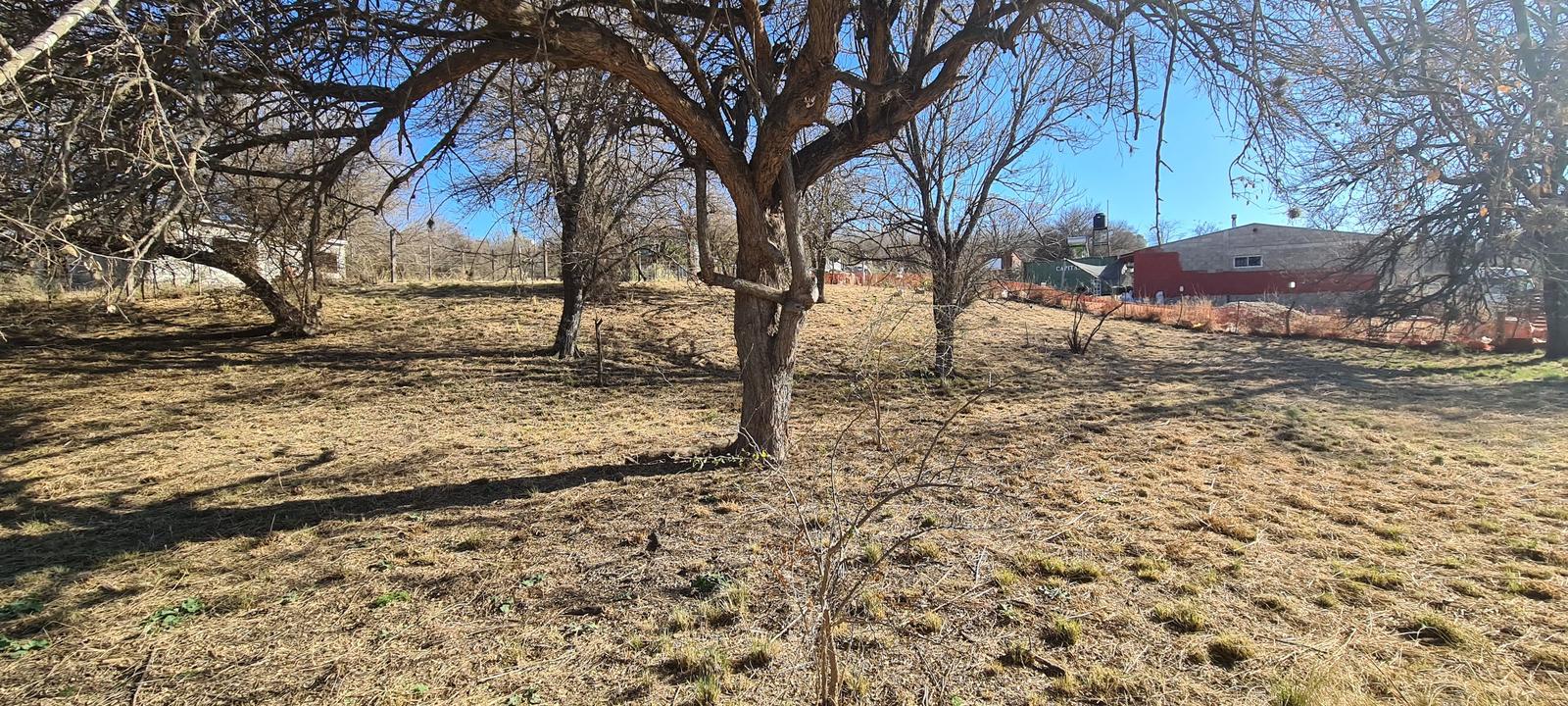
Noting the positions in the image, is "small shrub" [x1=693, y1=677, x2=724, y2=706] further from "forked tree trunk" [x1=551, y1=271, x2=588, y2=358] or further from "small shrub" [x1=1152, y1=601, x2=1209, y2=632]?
"forked tree trunk" [x1=551, y1=271, x2=588, y2=358]

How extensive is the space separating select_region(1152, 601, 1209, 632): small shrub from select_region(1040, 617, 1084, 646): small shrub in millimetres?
446

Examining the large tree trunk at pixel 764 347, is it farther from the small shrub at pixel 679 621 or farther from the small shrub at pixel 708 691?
the small shrub at pixel 708 691

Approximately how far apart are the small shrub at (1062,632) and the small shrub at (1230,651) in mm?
520

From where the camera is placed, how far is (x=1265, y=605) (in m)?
3.02

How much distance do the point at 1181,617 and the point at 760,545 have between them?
2.22 meters

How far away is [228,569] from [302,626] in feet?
4.17

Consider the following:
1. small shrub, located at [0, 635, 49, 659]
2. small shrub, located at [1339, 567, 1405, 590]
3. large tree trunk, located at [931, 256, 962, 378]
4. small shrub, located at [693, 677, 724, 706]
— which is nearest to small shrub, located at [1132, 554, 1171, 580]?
small shrub, located at [1339, 567, 1405, 590]

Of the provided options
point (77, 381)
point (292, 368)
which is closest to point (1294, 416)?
point (292, 368)

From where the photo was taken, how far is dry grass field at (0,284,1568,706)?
2.49m

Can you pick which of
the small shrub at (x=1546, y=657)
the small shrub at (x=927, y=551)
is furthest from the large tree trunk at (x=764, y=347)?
the small shrub at (x=1546, y=657)

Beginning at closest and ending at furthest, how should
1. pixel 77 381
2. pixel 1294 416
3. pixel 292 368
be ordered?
pixel 1294 416 → pixel 77 381 → pixel 292 368

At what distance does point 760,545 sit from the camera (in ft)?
12.0

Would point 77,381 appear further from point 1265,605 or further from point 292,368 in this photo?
point 1265,605

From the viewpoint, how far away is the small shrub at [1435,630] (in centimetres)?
266
